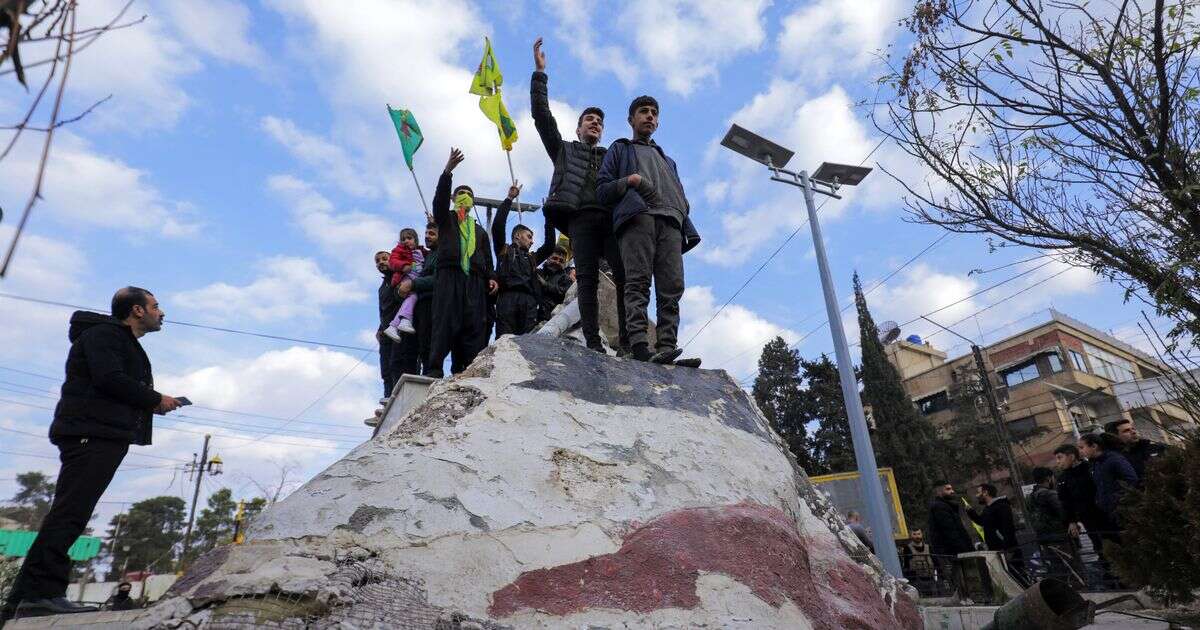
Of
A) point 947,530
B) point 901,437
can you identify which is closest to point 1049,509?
point 947,530

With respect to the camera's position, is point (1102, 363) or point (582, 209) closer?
point (582, 209)

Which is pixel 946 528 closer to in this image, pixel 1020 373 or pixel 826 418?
pixel 826 418

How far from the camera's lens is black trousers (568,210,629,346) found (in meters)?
3.88

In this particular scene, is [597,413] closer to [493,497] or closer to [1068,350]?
[493,497]

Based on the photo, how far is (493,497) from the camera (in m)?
2.12

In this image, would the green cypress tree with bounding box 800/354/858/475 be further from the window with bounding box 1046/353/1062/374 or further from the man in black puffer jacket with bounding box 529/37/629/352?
the man in black puffer jacket with bounding box 529/37/629/352

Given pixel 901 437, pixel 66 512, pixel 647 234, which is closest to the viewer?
pixel 66 512

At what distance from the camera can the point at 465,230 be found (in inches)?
213

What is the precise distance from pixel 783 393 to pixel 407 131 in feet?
83.1

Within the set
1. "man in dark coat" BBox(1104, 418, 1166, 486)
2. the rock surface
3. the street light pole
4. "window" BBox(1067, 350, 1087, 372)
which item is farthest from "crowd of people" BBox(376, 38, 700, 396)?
"window" BBox(1067, 350, 1087, 372)

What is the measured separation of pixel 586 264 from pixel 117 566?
152ft

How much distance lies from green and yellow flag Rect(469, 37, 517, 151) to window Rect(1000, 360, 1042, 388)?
33474 mm

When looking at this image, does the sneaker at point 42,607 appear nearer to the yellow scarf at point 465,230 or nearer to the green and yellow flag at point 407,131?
the yellow scarf at point 465,230

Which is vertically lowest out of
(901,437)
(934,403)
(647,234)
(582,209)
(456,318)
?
(647,234)
